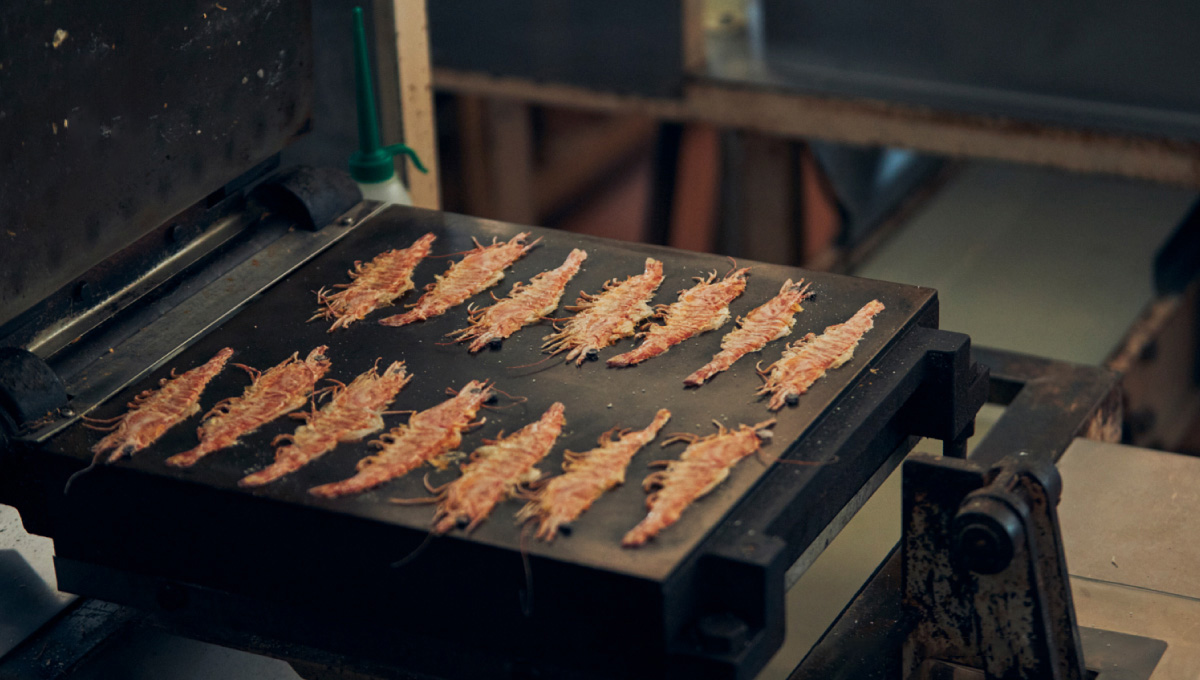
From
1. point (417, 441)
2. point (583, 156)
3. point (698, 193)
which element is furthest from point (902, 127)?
point (417, 441)

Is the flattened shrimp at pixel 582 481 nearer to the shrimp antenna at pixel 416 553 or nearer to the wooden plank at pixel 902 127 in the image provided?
the shrimp antenna at pixel 416 553

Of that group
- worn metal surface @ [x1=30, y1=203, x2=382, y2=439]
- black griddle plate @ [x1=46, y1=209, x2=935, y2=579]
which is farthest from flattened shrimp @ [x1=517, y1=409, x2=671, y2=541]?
worn metal surface @ [x1=30, y1=203, x2=382, y2=439]

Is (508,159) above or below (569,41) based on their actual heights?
below

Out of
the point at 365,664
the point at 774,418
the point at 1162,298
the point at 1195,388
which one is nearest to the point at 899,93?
the point at 1162,298

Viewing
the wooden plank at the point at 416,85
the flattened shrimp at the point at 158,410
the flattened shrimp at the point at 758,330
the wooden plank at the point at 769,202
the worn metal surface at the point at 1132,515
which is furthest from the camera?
the wooden plank at the point at 769,202

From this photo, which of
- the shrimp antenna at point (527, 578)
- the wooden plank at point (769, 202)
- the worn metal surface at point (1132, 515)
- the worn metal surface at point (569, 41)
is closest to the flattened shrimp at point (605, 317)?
→ the shrimp antenna at point (527, 578)

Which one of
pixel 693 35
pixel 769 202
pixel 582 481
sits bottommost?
pixel 582 481

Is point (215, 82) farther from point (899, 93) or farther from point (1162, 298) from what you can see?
point (1162, 298)

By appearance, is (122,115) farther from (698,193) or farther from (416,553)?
(698,193)
